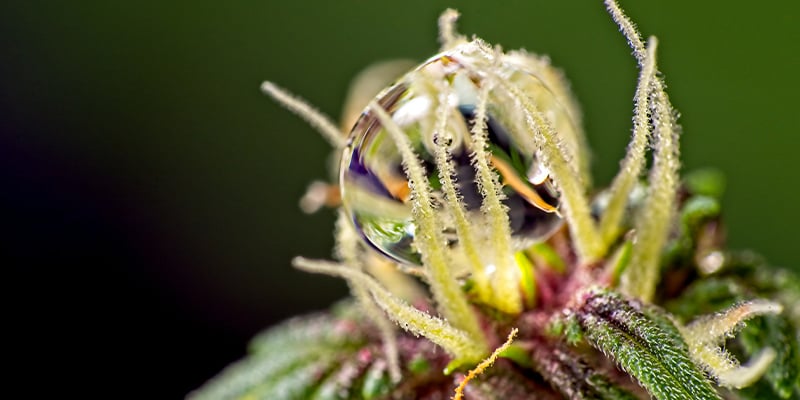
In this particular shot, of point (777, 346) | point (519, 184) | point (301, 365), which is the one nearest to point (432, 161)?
point (519, 184)

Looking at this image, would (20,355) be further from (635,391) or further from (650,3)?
(635,391)

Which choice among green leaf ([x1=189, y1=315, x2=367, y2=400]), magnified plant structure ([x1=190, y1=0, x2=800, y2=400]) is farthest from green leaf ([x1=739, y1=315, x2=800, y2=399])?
green leaf ([x1=189, y1=315, x2=367, y2=400])

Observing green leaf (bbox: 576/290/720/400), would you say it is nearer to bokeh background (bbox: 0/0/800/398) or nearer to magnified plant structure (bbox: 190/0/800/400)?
magnified plant structure (bbox: 190/0/800/400)

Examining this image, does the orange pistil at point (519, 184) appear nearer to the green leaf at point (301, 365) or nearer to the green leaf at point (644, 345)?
the green leaf at point (644, 345)

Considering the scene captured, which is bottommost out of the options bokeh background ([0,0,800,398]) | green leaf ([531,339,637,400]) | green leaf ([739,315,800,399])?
green leaf ([739,315,800,399])

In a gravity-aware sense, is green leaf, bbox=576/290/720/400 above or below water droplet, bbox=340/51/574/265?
below

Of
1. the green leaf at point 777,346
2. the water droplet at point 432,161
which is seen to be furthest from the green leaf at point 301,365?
the green leaf at point 777,346
